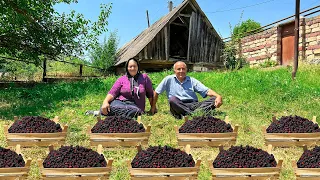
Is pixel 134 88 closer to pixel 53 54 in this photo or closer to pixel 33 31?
pixel 33 31

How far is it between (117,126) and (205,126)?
0.89m

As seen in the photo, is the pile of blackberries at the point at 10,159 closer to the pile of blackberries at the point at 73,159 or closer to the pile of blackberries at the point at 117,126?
the pile of blackberries at the point at 73,159

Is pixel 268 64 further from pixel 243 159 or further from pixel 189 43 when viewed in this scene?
pixel 243 159

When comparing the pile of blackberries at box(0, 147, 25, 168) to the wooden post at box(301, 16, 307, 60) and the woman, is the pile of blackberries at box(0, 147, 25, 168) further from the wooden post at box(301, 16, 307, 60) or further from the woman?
the wooden post at box(301, 16, 307, 60)

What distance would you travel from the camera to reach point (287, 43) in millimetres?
13602

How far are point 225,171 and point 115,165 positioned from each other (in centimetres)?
108

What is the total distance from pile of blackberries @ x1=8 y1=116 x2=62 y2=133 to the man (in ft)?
5.69

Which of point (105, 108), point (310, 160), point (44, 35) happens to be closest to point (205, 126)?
point (310, 160)

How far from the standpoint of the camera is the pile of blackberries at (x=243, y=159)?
312 cm

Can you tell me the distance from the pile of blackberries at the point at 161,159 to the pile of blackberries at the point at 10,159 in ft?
2.99

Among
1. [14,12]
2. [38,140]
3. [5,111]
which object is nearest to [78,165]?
[38,140]

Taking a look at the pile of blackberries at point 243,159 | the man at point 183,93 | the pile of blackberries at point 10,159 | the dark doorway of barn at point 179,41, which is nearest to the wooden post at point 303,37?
the dark doorway of barn at point 179,41

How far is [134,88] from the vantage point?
5391mm

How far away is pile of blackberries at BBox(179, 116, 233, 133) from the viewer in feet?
12.8
